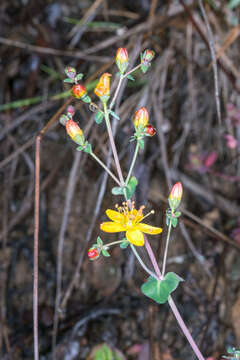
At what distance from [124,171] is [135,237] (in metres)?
0.72

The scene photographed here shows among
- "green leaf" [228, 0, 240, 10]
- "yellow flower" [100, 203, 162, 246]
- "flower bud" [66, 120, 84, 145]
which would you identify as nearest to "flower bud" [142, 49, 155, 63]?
"flower bud" [66, 120, 84, 145]

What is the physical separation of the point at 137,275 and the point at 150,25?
1.22 meters

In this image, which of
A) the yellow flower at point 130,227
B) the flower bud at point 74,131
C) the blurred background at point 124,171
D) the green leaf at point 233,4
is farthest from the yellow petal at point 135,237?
the green leaf at point 233,4

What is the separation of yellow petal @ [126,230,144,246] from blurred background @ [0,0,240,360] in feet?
1.70

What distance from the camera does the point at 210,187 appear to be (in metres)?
1.94

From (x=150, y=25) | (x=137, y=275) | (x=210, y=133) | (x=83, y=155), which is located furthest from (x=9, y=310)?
(x=150, y=25)

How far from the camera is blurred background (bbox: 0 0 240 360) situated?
1.59m

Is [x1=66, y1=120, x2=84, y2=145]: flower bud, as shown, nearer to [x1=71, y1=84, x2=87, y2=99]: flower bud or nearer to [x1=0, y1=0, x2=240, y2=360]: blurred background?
[x1=71, y1=84, x2=87, y2=99]: flower bud

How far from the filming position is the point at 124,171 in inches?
64.4

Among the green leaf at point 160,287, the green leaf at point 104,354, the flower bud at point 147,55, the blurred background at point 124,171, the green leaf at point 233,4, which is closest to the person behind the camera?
the green leaf at point 160,287

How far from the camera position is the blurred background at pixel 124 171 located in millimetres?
1594

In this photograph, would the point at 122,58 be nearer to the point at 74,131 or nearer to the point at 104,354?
the point at 74,131

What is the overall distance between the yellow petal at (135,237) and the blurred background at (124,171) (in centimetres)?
52

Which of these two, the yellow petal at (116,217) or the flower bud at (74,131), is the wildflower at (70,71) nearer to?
the flower bud at (74,131)
